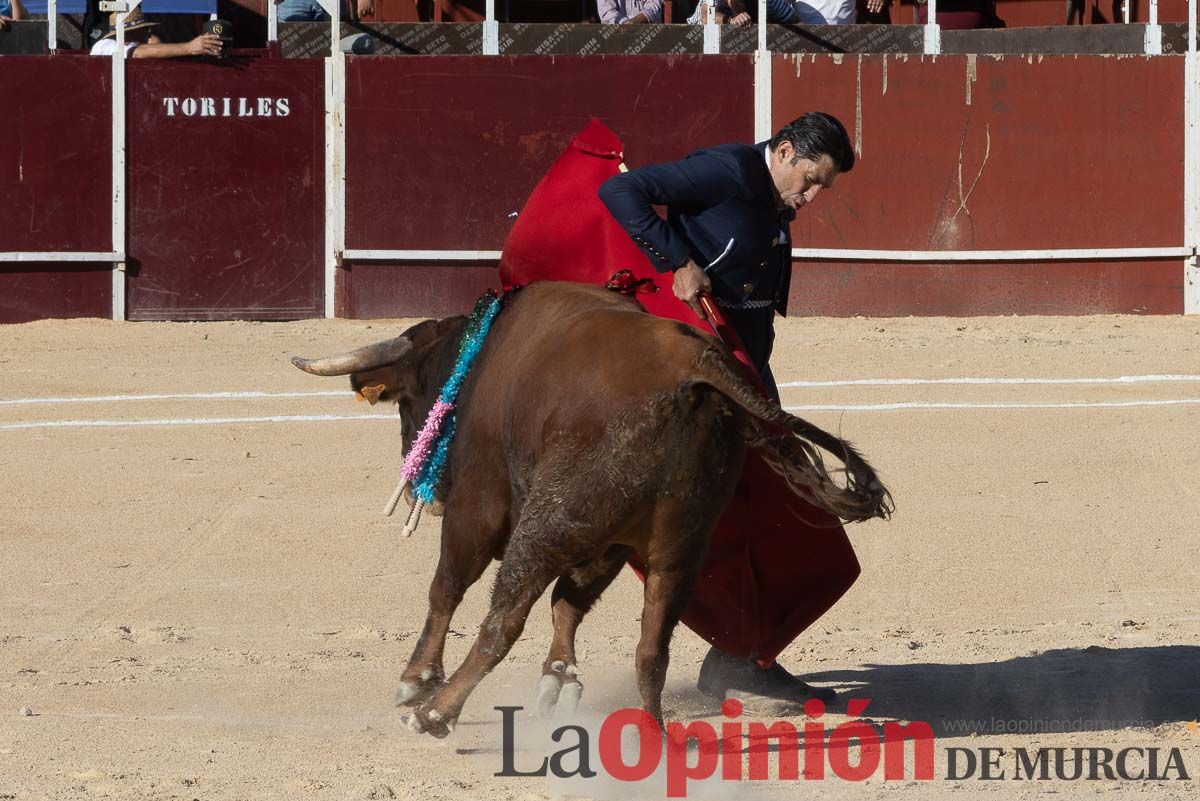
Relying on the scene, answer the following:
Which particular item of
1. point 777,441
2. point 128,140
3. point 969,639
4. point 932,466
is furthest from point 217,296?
point 777,441

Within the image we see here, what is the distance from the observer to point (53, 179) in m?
10.6

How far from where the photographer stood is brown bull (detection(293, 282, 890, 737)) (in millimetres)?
3455

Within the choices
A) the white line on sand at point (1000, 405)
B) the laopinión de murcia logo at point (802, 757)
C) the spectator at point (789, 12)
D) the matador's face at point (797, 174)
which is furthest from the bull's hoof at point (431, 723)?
the spectator at point (789, 12)

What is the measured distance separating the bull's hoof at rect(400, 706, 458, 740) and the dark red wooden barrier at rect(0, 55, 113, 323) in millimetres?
7473

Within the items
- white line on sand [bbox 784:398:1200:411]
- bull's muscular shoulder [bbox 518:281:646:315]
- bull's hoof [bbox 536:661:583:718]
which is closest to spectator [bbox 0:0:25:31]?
white line on sand [bbox 784:398:1200:411]

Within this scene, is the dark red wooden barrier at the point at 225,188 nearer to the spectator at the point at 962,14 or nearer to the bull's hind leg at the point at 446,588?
the spectator at the point at 962,14

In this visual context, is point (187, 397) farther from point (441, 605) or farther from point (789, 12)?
point (789, 12)

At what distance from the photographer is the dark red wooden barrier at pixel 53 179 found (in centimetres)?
1052

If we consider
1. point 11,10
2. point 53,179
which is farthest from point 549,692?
point 11,10

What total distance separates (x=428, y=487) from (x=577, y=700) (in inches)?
23.8

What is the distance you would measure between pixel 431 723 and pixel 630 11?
826 cm

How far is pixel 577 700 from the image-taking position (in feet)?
13.4

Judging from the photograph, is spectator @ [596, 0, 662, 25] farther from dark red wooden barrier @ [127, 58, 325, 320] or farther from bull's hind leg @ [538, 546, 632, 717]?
bull's hind leg @ [538, 546, 632, 717]

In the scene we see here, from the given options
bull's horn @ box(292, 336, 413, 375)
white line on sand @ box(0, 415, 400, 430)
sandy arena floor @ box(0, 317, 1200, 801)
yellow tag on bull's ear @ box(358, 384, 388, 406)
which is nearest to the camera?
sandy arena floor @ box(0, 317, 1200, 801)
